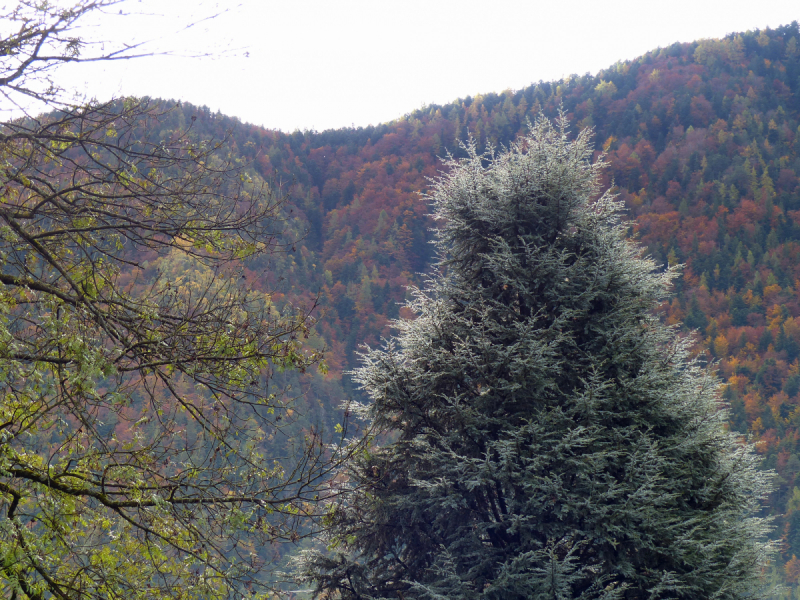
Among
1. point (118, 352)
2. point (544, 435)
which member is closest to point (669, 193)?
point (544, 435)

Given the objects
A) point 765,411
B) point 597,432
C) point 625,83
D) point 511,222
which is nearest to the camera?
point 597,432

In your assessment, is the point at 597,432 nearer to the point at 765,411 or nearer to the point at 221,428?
the point at 221,428

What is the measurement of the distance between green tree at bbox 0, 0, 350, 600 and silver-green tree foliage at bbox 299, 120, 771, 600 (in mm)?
3094

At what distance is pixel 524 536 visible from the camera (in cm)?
724

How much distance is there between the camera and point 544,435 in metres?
7.14

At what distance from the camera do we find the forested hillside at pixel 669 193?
5962cm

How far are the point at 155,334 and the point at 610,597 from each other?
5511 millimetres

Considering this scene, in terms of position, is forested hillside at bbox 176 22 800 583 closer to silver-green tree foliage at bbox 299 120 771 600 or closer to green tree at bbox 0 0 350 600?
silver-green tree foliage at bbox 299 120 771 600

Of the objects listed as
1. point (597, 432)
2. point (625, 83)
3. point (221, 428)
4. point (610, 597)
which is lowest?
point (610, 597)

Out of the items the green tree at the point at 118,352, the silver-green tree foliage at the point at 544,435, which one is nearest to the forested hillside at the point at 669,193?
the silver-green tree foliage at the point at 544,435

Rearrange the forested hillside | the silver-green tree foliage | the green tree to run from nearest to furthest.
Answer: the green tree < the silver-green tree foliage < the forested hillside

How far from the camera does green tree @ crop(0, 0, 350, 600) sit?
345cm

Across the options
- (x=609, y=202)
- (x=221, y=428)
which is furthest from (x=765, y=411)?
(x=221, y=428)

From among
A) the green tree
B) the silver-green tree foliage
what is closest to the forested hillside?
the silver-green tree foliage
